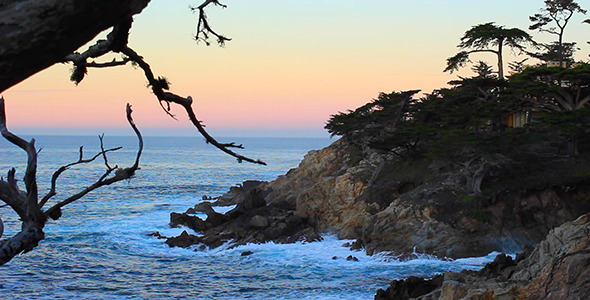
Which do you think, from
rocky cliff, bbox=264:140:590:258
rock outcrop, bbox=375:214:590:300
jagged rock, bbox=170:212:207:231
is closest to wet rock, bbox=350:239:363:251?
rocky cliff, bbox=264:140:590:258

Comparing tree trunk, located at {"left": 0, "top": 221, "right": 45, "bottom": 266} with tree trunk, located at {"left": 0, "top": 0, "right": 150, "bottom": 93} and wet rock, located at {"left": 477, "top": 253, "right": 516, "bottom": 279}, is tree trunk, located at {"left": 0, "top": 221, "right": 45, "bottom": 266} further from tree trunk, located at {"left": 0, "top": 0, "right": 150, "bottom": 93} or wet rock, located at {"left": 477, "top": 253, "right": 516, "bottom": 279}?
wet rock, located at {"left": 477, "top": 253, "right": 516, "bottom": 279}

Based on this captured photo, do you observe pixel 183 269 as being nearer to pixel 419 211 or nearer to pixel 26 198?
pixel 419 211

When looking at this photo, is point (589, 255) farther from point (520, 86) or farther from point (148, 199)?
point (148, 199)

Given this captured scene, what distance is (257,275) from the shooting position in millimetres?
27109

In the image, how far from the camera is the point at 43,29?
7.02 feet

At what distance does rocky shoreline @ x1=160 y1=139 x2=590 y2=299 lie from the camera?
95.4ft

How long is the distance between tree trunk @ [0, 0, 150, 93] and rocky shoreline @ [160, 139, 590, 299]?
24609mm

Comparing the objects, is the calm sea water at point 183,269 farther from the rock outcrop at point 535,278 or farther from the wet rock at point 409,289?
the rock outcrop at point 535,278

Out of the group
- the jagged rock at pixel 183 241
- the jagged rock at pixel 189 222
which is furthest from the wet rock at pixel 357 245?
the jagged rock at pixel 189 222

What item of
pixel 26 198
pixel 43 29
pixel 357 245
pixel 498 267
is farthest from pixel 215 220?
pixel 43 29

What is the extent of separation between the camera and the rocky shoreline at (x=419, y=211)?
95.4ft

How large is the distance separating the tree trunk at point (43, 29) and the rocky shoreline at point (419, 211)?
2461 cm

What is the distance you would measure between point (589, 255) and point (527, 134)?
21.4m

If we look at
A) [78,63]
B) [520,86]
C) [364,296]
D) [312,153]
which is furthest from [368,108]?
[78,63]
